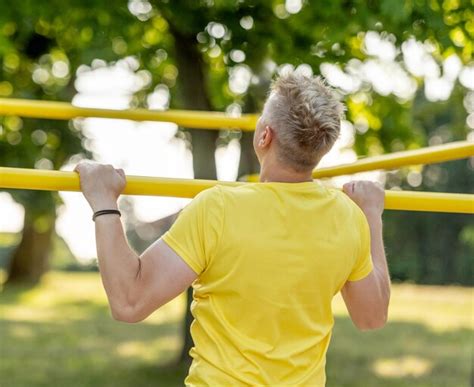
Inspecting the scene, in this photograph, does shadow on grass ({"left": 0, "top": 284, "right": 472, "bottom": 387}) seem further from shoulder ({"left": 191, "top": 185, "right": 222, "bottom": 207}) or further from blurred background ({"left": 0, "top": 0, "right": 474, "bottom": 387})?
shoulder ({"left": 191, "top": 185, "right": 222, "bottom": 207})

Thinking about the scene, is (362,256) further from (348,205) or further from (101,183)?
(101,183)

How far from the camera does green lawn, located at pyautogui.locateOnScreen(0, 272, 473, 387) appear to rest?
998 cm

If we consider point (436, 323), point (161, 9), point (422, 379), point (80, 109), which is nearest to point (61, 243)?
point (436, 323)

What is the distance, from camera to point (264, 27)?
21.9ft

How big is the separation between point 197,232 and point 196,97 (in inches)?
264

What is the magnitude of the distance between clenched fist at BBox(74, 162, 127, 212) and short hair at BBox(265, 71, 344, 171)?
0.41 m

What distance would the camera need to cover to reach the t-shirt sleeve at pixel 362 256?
249cm

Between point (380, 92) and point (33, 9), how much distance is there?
4.16 m

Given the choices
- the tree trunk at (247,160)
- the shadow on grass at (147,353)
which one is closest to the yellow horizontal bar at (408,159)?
Result: the tree trunk at (247,160)

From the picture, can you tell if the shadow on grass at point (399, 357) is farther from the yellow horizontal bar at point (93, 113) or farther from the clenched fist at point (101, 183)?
the clenched fist at point (101, 183)

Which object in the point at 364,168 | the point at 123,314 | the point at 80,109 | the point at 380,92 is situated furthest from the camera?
the point at 380,92

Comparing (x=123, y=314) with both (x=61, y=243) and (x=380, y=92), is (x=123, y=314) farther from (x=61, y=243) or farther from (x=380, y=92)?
(x=61, y=243)

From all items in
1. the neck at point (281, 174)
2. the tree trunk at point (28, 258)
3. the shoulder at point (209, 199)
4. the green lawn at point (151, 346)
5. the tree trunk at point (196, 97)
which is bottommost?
the tree trunk at point (28, 258)

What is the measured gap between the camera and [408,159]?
3545 millimetres
